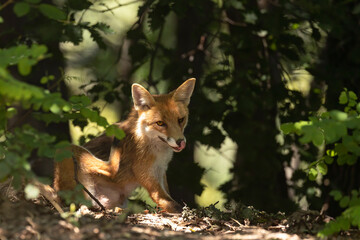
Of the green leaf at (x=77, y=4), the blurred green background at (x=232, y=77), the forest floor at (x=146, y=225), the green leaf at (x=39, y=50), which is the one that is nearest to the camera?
the green leaf at (x=39, y=50)

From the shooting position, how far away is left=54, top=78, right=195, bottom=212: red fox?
5227 millimetres

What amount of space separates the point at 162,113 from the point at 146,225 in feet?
4.12

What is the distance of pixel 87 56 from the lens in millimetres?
8906

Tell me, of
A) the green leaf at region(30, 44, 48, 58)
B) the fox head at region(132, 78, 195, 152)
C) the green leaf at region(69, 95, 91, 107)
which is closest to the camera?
the green leaf at region(30, 44, 48, 58)

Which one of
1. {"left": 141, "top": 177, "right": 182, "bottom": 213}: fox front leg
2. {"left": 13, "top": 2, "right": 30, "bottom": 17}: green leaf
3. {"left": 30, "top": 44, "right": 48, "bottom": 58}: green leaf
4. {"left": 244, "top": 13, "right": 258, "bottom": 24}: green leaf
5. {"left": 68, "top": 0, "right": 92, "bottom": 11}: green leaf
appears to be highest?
{"left": 13, "top": 2, "right": 30, "bottom": 17}: green leaf

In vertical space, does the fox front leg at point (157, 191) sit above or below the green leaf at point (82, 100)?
below

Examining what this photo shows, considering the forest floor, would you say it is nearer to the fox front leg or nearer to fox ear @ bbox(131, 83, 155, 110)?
the fox front leg

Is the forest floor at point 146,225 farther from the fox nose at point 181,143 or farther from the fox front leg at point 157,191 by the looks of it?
the fox nose at point 181,143

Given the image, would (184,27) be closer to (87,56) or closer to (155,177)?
(87,56)

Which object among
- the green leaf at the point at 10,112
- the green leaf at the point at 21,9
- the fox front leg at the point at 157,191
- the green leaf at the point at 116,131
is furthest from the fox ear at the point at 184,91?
the green leaf at the point at 21,9

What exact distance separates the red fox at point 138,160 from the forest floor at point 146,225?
57 cm

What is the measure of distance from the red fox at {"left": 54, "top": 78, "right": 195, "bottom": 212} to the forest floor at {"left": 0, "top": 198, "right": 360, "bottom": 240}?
1.89 feet

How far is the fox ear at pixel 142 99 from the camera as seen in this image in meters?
5.21

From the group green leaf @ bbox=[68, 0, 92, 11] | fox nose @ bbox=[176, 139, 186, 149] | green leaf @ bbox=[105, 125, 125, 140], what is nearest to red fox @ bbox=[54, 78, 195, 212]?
fox nose @ bbox=[176, 139, 186, 149]
